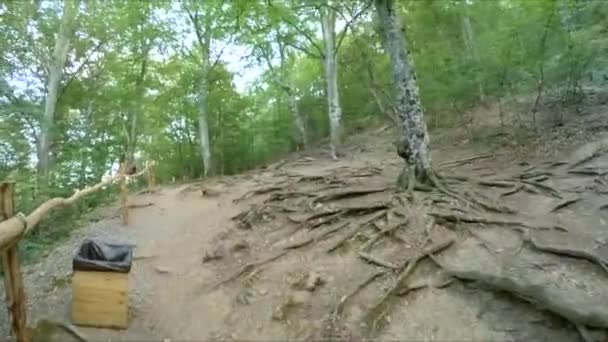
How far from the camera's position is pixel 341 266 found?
468 centimetres

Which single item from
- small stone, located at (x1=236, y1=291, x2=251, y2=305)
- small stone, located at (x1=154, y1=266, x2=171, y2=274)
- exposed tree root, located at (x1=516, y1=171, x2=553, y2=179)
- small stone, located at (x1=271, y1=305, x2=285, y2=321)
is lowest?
small stone, located at (x1=271, y1=305, x2=285, y2=321)

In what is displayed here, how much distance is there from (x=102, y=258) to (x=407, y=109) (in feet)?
15.0

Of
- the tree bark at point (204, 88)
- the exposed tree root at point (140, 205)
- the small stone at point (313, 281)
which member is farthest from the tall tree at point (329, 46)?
A: the small stone at point (313, 281)

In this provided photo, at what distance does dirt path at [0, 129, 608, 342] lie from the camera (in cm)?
377

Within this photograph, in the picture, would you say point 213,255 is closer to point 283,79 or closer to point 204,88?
point 204,88

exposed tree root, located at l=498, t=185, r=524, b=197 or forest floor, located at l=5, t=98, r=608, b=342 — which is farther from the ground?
exposed tree root, located at l=498, t=185, r=524, b=197

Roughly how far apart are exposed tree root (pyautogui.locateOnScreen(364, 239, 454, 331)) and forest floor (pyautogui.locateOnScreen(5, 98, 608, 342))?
12 mm

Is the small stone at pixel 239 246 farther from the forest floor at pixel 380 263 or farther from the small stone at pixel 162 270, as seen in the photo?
the small stone at pixel 162 270

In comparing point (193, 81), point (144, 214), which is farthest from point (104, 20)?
point (144, 214)

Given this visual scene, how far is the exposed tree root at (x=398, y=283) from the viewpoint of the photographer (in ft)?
12.4

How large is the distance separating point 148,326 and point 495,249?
3.82 meters

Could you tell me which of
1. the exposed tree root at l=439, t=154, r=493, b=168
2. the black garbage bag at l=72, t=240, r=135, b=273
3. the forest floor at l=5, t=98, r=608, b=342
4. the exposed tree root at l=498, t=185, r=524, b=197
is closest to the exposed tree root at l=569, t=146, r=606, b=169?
the forest floor at l=5, t=98, r=608, b=342

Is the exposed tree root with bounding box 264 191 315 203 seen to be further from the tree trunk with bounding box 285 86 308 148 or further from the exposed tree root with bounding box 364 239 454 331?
the tree trunk with bounding box 285 86 308 148

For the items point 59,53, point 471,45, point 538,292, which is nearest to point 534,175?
point 538,292
